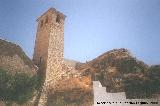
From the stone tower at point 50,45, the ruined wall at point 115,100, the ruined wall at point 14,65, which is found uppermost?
the stone tower at point 50,45

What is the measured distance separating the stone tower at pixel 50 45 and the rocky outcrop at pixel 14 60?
2.61 ft

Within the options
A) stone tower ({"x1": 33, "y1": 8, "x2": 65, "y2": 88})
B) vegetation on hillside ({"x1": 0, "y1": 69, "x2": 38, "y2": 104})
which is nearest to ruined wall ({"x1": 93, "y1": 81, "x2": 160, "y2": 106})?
→ vegetation on hillside ({"x1": 0, "y1": 69, "x2": 38, "y2": 104})

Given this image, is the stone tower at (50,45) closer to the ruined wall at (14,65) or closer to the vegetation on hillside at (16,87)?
the ruined wall at (14,65)

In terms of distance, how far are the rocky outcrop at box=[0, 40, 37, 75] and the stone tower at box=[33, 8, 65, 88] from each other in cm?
80

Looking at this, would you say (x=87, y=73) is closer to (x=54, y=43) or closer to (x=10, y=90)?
(x=54, y=43)

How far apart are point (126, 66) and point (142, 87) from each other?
176 cm

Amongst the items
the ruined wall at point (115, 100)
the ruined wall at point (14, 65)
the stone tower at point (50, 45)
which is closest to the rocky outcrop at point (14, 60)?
the ruined wall at point (14, 65)

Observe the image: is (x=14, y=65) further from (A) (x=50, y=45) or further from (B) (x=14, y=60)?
(A) (x=50, y=45)

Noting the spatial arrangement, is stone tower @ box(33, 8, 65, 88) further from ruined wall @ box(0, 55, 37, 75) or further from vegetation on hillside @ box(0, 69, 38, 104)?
vegetation on hillside @ box(0, 69, 38, 104)

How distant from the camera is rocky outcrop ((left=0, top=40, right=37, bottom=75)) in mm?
11602

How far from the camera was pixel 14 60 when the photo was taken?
1207cm

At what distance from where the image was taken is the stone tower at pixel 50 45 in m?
13.2

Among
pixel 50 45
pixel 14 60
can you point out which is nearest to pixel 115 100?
pixel 14 60

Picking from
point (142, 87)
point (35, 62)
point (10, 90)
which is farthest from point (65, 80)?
point (142, 87)
